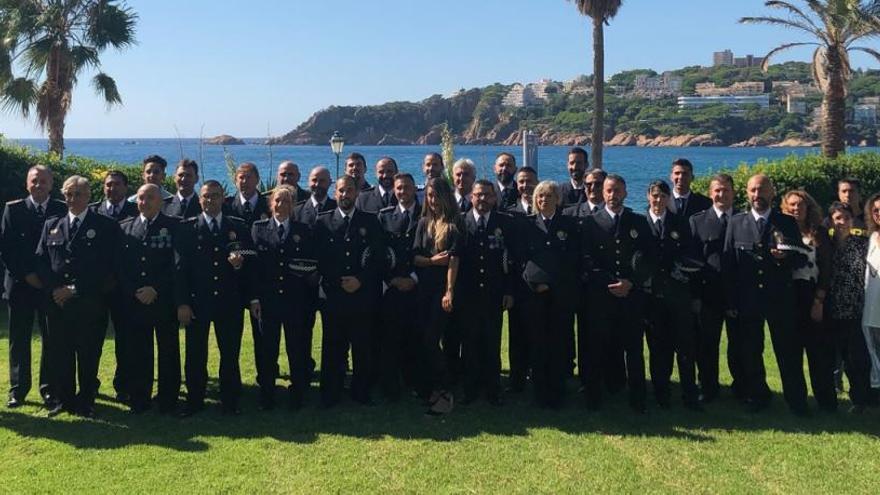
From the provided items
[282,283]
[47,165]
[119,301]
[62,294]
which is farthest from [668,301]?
[47,165]

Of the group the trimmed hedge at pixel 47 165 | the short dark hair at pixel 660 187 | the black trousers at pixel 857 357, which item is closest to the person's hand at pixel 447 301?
the short dark hair at pixel 660 187

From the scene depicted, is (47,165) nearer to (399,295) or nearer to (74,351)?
(74,351)

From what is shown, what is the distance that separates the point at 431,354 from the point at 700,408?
235 centimetres

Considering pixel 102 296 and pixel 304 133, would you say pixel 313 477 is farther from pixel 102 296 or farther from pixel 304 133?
pixel 304 133

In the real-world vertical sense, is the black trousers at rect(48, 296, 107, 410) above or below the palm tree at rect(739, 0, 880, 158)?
below

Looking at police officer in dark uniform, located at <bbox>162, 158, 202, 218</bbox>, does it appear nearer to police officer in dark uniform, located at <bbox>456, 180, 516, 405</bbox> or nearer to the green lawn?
the green lawn

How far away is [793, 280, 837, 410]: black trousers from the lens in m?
6.53

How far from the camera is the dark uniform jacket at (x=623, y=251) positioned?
6.40m

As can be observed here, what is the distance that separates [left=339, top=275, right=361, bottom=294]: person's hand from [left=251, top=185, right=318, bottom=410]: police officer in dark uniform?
0.30 m

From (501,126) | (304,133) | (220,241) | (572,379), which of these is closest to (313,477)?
(220,241)

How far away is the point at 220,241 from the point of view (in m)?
6.43

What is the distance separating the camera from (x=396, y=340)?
278 inches

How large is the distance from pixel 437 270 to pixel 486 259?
0.43 metres

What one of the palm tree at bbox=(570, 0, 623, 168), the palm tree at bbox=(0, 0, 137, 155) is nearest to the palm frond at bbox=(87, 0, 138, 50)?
the palm tree at bbox=(0, 0, 137, 155)
